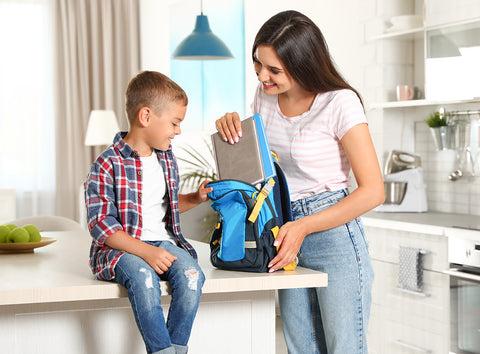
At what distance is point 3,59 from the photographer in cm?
593

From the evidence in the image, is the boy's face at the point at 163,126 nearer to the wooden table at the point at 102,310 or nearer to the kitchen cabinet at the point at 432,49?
the wooden table at the point at 102,310

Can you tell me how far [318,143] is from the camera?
58.6 inches

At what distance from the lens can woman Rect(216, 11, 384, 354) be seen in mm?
1427

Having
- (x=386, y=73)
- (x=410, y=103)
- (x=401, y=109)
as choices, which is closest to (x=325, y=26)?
(x=386, y=73)

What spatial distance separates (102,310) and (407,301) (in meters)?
2.17

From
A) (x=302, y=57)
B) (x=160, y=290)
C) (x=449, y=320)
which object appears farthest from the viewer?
(x=449, y=320)

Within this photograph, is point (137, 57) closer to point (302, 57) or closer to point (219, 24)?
point (219, 24)

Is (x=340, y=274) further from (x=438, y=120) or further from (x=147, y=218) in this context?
(x=438, y=120)

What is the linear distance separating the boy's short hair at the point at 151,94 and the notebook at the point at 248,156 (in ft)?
0.47

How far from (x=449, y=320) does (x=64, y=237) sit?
1821 mm

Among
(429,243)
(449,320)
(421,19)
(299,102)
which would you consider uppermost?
(421,19)

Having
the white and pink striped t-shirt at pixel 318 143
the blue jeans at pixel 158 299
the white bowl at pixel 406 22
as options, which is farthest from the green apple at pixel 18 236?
the white bowl at pixel 406 22

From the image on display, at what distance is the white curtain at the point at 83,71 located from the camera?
609 centimetres

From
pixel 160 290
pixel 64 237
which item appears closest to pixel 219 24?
pixel 64 237
